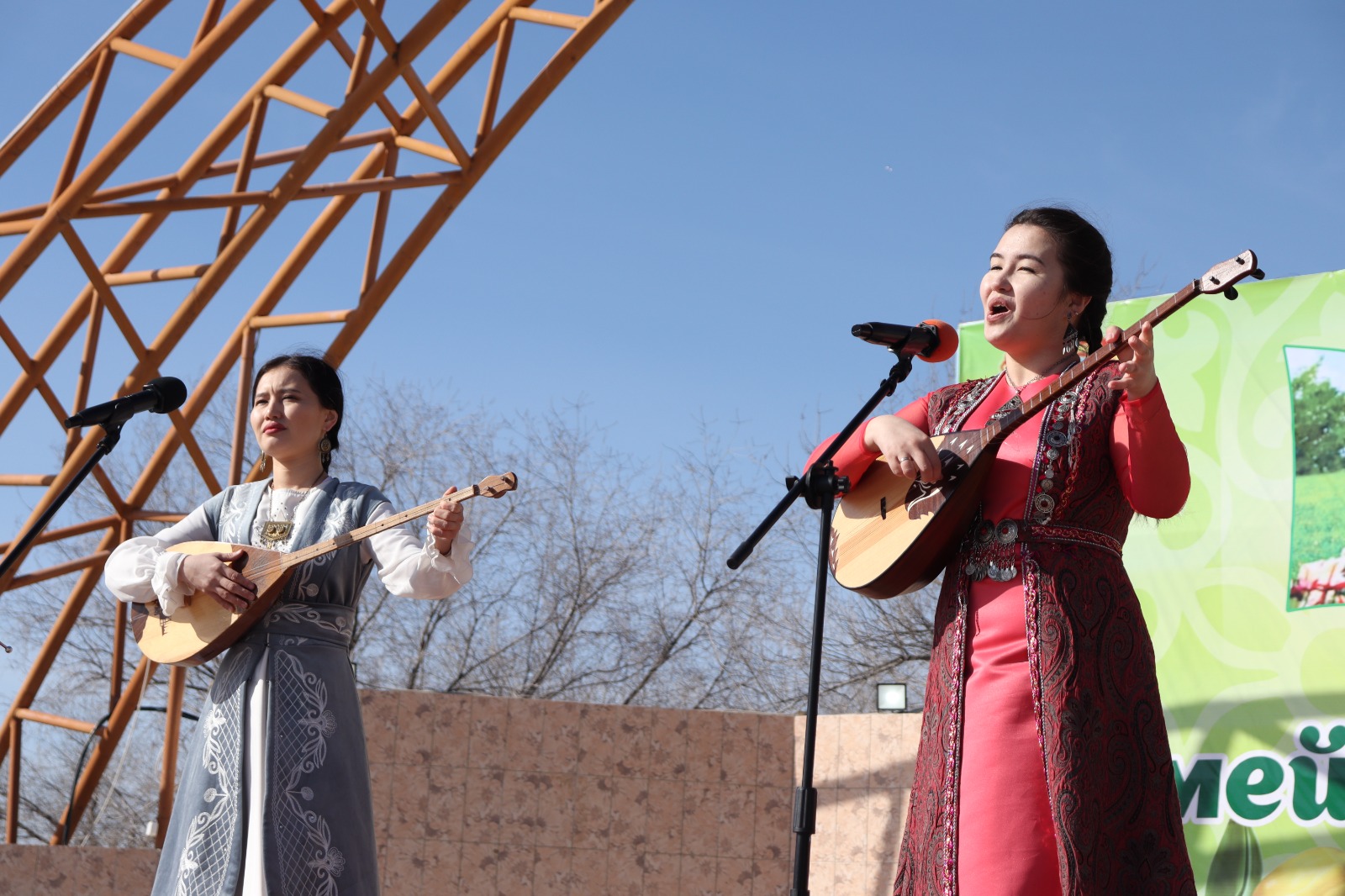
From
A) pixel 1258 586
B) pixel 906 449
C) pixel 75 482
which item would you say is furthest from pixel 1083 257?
pixel 1258 586

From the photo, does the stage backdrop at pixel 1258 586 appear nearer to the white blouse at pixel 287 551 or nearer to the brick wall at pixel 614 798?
the brick wall at pixel 614 798

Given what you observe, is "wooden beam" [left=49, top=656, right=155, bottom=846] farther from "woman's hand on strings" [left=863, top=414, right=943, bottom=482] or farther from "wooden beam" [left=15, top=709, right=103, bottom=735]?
"woman's hand on strings" [left=863, top=414, right=943, bottom=482]

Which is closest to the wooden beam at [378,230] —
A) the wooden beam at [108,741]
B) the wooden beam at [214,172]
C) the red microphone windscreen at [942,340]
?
the wooden beam at [214,172]

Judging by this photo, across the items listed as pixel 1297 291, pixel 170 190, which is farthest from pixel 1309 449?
pixel 170 190

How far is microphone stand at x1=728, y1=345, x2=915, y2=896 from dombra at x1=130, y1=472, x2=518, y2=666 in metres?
0.61

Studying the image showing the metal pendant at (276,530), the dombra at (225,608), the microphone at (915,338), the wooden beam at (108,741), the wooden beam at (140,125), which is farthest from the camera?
the wooden beam at (108,741)

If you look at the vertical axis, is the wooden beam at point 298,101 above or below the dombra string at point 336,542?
above

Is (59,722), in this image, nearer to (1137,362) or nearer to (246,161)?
(246,161)

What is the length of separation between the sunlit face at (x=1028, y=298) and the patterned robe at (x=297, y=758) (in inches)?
53.5

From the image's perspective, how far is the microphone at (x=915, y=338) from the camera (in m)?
2.22

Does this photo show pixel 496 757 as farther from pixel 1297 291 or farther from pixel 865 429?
pixel 865 429

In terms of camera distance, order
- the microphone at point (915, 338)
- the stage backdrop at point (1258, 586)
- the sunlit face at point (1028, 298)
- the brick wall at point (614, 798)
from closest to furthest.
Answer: the sunlit face at point (1028, 298) → the microphone at point (915, 338) → the stage backdrop at point (1258, 586) → the brick wall at point (614, 798)

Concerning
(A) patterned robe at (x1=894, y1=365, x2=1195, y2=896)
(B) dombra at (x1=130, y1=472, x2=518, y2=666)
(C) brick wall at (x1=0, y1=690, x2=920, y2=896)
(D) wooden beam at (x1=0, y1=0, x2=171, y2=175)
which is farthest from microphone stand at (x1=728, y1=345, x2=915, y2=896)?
(D) wooden beam at (x1=0, y1=0, x2=171, y2=175)

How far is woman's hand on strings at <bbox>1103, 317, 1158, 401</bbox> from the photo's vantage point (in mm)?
1804
